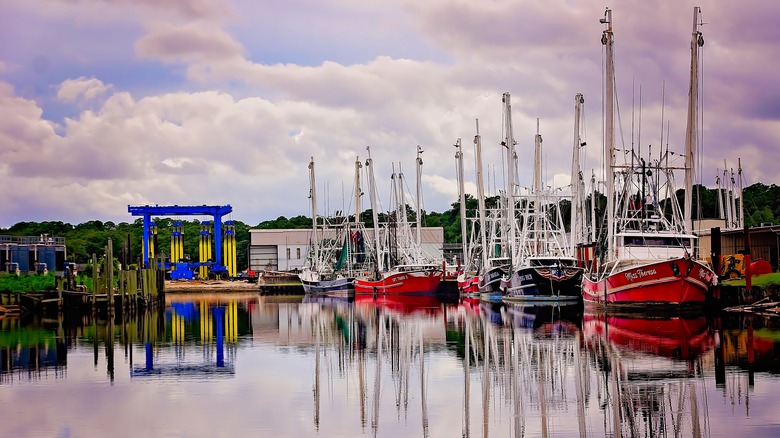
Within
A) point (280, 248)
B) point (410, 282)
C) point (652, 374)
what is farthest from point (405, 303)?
point (280, 248)

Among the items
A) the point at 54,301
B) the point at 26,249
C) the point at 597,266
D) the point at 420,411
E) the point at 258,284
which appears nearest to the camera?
the point at 420,411

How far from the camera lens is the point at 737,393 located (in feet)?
77.1

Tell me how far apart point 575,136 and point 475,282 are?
Result: 1961 cm

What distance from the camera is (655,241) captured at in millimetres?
51875

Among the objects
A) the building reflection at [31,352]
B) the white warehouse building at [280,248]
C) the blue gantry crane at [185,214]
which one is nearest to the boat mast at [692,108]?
the building reflection at [31,352]

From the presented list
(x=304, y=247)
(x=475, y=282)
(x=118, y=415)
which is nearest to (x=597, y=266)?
(x=475, y=282)

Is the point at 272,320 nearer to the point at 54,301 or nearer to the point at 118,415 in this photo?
the point at 54,301

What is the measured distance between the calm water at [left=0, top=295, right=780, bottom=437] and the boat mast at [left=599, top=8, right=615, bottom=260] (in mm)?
4934

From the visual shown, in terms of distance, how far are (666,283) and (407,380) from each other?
73.6 ft

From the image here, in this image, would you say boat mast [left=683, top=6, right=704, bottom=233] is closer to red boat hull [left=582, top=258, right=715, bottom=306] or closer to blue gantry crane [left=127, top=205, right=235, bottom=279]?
red boat hull [left=582, top=258, right=715, bottom=306]

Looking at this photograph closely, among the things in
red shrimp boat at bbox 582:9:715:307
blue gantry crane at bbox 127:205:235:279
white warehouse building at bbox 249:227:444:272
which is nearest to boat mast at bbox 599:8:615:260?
red shrimp boat at bbox 582:9:715:307

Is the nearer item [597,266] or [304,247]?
[597,266]

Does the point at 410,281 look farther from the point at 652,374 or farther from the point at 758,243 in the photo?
the point at 652,374

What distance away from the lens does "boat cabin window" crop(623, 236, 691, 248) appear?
51.7 meters
